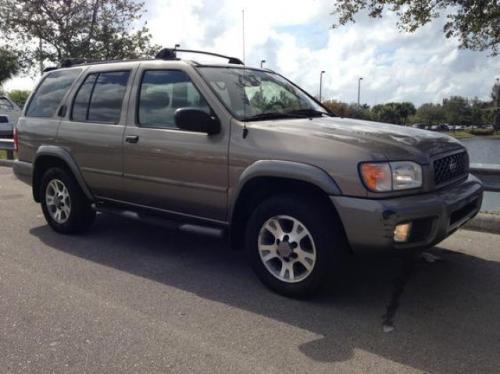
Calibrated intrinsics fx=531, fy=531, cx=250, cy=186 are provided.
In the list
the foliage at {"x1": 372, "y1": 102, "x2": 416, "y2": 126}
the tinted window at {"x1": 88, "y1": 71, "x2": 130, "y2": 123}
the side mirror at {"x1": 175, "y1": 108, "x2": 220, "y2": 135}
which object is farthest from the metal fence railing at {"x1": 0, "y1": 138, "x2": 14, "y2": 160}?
the side mirror at {"x1": 175, "y1": 108, "x2": 220, "y2": 135}

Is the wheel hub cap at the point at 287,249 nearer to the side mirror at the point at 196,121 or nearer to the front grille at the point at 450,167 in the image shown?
the side mirror at the point at 196,121

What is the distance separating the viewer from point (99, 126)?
5.43 m

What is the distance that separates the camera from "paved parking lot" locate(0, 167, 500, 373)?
3182mm

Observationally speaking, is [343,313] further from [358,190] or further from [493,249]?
→ [493,249]

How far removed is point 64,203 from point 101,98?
4.33 feet

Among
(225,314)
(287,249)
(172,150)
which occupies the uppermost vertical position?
(172,150)

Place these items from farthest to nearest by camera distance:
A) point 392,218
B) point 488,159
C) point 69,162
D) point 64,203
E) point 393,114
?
point 393,114 < point 488,159 < point 64,203 < point 69,162 < point 392,218

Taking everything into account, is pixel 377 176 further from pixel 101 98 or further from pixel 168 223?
pixel 101 98

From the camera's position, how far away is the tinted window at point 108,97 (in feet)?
17.4

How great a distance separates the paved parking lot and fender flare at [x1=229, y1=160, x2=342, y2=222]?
63 cm

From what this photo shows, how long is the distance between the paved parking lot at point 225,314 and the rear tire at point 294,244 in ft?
0.57

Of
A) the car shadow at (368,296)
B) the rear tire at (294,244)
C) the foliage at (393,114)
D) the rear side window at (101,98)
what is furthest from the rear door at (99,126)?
the foliage at (393,114)

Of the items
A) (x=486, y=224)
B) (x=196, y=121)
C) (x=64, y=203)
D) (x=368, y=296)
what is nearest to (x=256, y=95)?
(x=196, y=121)

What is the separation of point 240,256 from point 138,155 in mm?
1405
